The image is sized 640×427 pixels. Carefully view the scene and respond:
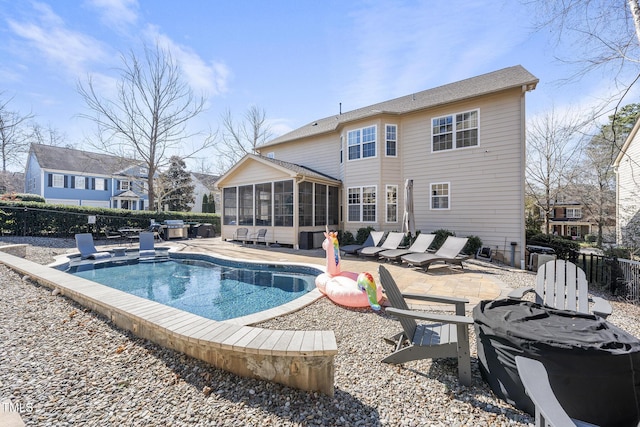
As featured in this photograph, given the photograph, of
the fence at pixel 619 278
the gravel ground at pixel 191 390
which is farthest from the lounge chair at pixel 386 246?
the gravel ground at pixel 191 390

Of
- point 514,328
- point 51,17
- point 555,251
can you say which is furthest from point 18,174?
point 555,251

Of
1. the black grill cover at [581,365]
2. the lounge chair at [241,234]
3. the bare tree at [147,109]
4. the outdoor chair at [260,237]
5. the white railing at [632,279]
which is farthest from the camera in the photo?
the bare tree at [147,109]

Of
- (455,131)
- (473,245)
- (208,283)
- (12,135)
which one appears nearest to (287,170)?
(208,283)

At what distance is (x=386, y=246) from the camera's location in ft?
32.9

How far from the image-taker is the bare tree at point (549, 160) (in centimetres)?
1800

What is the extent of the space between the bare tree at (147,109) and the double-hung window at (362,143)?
12.3m

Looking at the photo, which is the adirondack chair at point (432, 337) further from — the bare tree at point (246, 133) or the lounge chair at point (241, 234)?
the bare tree at point (246, 133)

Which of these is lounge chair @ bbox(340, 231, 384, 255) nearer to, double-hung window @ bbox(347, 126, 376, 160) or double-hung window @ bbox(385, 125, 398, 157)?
double-hung window @ bbox(347, 126, 376, 160)

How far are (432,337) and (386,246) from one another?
7148mm

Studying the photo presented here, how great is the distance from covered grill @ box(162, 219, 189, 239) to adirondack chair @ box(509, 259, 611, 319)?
16672 mm

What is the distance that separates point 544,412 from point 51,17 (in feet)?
51.0

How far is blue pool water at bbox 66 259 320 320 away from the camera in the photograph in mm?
5934

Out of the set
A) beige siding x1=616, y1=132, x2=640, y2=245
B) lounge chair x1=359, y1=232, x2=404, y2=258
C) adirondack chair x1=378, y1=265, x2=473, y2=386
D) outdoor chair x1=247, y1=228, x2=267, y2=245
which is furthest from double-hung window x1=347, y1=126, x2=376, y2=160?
beige siding x1=616, y1=132, x2=640, y2=245

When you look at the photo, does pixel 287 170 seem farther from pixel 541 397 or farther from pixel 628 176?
pixel 628 176
